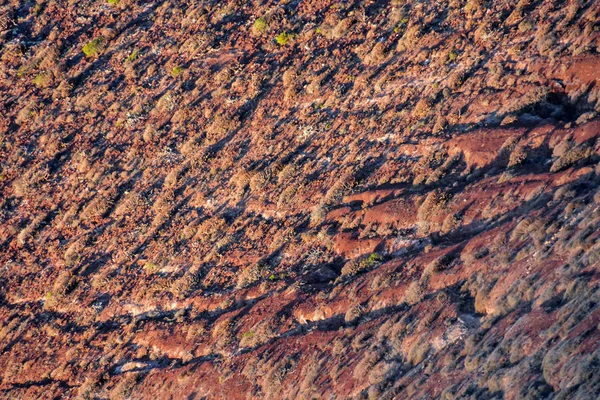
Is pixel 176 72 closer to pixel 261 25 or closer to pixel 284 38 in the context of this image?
pixel 261 25

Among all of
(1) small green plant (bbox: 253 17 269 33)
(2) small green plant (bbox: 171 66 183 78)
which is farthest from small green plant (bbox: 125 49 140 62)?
Result: (1) small green plant (bbox: 253 17 269 33)

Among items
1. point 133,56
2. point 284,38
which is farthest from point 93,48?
point 284,38

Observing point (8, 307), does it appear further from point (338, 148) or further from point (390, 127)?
point (390, 127)

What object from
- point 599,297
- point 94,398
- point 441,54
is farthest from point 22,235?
point 599,297

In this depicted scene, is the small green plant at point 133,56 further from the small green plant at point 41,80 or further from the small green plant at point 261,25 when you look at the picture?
the small green plant at point 261,25

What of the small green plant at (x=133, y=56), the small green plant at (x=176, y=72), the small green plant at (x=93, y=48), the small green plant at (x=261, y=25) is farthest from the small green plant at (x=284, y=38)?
the small green plant at (x=93, y=48)
